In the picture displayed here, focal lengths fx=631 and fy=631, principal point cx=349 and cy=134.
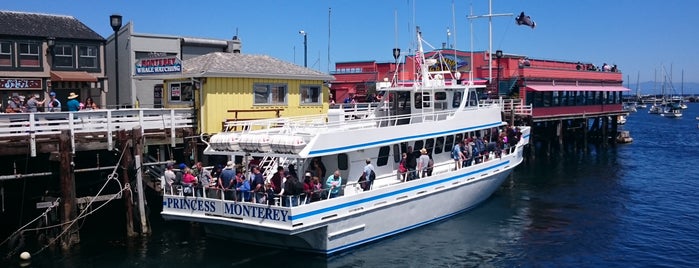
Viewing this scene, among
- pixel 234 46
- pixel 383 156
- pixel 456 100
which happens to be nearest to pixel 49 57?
pixel 234 46

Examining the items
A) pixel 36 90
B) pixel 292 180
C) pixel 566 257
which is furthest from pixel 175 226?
pixel 36 90

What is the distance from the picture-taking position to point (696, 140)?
58312 mm

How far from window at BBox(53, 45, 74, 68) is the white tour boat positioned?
699 inches

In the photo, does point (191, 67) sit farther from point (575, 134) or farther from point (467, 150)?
point (575, 134)

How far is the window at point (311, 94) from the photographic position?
2686cm

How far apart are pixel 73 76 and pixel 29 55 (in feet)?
7.81

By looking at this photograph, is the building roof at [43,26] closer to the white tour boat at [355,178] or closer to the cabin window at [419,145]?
the white tour boat at [355,178]

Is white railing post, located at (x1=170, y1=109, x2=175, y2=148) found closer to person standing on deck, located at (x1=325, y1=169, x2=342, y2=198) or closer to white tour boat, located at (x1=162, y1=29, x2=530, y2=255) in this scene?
white tour boat, located at (x1=162, y1=29, x2=530, y2=255)

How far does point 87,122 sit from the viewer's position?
64.3 ft

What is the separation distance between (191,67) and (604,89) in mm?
38145

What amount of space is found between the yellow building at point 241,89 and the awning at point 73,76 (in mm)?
10236

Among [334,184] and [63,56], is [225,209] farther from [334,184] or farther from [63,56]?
[63,56]

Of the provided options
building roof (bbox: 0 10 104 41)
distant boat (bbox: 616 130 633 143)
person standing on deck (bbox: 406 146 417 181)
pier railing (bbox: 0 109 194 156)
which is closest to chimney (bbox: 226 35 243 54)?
building roof (bbox: 0 10 104 41)

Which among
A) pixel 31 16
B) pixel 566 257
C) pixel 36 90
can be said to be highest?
pixel 31 16
